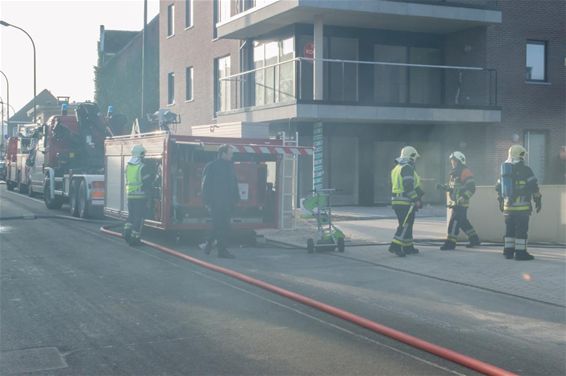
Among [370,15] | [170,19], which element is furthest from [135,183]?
[170,19]

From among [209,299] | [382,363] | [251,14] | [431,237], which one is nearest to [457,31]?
[251,14]

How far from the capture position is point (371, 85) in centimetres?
2455

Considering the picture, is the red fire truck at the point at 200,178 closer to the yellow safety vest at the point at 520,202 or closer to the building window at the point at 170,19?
the yellow safety vest at the point at 520,202

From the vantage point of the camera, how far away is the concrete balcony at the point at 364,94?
21797 millimetres

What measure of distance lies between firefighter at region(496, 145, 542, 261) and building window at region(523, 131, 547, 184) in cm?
1408

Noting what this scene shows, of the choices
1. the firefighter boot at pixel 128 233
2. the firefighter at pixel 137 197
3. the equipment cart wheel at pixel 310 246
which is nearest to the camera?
the equipment cart wheel at pixel 310 246

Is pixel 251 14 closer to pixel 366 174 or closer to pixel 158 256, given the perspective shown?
pixel 366 174

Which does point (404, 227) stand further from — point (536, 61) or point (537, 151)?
point (536, 61)

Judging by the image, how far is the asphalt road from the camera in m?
6.11

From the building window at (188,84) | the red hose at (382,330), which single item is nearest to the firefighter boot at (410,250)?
the red hose at (382,330)

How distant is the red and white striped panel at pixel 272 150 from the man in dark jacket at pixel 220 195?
148cm

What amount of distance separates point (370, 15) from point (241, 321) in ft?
54.8

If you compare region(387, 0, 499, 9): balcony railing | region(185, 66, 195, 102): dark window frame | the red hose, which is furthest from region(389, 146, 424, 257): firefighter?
region(185, 66, 195, 102): dark window frame

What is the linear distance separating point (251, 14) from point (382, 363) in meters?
18.9
